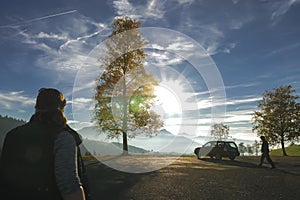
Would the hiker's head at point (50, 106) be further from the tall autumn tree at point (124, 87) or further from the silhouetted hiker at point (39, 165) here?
the tall autumn tree at point (124, 87)

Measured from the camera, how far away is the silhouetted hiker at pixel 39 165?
7.57 ft

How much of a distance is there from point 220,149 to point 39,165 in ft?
80.5

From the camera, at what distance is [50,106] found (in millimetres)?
2471

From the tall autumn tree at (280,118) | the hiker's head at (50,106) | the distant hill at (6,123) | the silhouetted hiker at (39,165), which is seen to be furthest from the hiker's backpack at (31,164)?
the distant hill at (6,123)

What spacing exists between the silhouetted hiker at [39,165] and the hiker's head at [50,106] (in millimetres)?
94

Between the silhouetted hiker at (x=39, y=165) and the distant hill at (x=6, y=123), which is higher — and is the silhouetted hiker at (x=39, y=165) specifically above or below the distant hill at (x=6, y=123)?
below

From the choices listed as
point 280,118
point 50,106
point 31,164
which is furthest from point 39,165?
point 280,118

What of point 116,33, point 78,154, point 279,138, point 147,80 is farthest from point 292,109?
point 78,154

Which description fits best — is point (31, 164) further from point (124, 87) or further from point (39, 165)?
point (124, 87)

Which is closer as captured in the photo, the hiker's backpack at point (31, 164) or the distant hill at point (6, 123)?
the hiker's backpack at point (31, 164)

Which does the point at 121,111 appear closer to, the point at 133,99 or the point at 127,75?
the point at 133,99

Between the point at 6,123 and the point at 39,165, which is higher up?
the point at 6,123

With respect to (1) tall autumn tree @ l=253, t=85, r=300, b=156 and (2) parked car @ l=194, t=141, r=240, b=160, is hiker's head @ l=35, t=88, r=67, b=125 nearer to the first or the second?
(2) parked car @ l=194, t=141, r=240, b=160

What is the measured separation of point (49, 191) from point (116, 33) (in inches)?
968
